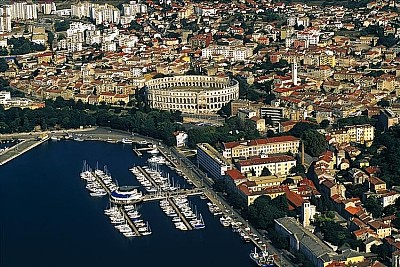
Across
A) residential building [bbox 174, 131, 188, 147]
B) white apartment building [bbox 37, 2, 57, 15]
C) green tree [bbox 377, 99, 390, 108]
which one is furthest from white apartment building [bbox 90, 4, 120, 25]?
residential building [bbox 174, 131, 188, 147]

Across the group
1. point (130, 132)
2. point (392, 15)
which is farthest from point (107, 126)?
point (392, 15)

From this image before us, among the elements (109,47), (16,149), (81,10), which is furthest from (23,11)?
(16,149)

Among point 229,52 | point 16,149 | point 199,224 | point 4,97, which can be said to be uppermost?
point 229,52

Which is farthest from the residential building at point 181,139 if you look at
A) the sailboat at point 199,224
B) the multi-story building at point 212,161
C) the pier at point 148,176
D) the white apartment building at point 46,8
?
the white apartment building at point 46,8

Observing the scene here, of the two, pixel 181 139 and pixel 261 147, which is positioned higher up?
pixel 261 147

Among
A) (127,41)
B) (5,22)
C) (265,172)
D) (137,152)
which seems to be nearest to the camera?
(265,172)

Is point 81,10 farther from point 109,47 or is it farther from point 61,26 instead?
point 109,47
